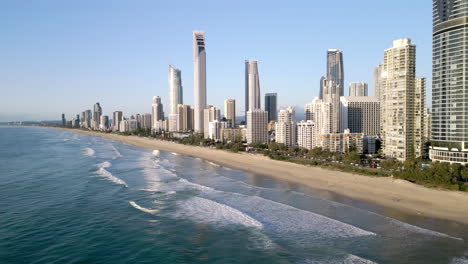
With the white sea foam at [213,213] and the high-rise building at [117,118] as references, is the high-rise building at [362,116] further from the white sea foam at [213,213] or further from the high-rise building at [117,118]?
the high-rise building at [117,118]

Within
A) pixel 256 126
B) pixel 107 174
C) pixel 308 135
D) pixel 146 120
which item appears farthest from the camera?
pixel 146 120

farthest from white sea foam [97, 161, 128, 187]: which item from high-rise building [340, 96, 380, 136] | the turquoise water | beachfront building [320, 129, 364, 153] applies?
high-rise building [340, 96, 380, 136]

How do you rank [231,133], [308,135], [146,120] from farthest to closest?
[146,120] → [231,133] → [308,135]

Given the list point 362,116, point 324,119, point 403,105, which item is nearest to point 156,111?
point 362,116

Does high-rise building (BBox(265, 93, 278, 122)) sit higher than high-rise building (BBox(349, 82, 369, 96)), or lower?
lower

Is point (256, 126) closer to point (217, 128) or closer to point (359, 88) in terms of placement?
point (217, 128)

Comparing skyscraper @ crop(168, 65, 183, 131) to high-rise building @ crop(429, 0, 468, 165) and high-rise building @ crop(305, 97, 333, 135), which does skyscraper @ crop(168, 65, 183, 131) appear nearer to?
high-rise building @ crop(305, 97, 333, 135)
